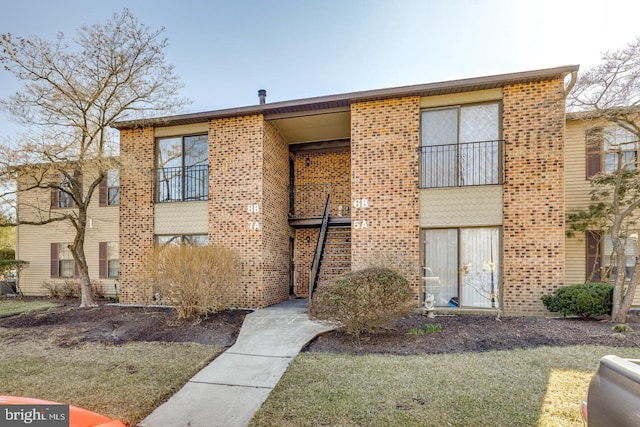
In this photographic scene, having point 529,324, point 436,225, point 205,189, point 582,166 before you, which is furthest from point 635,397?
point 582,166

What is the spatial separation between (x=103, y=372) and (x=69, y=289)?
11.2 metres

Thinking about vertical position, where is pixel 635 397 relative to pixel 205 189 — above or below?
below

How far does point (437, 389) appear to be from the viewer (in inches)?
164

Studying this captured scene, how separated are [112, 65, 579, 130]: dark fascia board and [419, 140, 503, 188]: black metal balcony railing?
1410 mm

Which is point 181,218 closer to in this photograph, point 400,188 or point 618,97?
point 400,188

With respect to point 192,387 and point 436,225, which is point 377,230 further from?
point 192,387

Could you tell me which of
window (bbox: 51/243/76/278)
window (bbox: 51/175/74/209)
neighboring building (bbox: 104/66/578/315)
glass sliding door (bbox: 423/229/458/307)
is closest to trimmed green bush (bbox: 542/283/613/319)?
neighboring building (bbox: 104/66/578/315)

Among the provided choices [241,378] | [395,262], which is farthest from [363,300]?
[395,262]

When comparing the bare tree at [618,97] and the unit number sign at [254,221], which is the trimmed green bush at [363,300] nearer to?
the unit number sign at [254,221]

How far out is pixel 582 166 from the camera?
10.6 m

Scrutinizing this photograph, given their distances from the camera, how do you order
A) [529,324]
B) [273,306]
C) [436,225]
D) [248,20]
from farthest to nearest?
[248,20] → [273,306] → [436,225] → [529,324]

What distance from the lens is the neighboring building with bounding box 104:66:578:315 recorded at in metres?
8.20

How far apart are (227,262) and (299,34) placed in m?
8.30

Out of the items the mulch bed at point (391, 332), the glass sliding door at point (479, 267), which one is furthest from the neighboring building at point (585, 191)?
the glass sliding door at point (479, 267)
